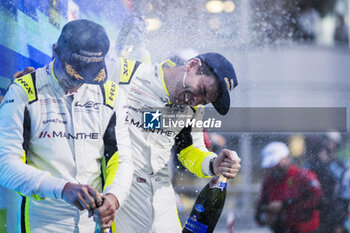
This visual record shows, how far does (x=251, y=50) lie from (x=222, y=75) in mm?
265

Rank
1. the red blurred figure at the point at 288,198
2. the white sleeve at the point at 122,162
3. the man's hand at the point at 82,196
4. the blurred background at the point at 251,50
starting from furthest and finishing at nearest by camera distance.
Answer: the red blurred figure at the point at 288,198 → the blurred background at the point at 251,50 → the white sleeve at the point at 122,162 → the man's hand at the point at 82,196

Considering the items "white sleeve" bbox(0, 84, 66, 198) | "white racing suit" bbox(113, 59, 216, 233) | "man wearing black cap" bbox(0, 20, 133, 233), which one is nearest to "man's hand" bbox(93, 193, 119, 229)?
"man wearing black cap" bbox(0, 20, 133, 233)

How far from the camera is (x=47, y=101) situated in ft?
3.80

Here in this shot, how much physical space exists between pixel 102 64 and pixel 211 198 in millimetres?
711

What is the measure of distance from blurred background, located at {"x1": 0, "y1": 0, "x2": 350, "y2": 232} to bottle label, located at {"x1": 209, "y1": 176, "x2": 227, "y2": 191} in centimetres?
5

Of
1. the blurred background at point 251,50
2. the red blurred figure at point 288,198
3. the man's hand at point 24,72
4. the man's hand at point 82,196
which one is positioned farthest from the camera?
the red blurred figure at point 288,198

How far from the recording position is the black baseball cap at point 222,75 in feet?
4.55

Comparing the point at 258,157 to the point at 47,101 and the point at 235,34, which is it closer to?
the point at 235,34

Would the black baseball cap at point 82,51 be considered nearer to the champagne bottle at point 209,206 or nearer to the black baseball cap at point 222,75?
the black baseball cap at point 222,75

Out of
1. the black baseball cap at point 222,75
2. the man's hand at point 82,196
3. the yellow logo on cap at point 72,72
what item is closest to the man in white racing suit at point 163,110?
the black baseball cap at point 222,75

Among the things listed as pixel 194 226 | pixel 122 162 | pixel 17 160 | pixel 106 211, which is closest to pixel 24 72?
pixel 17 160

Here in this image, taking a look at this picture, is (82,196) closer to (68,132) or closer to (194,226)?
(68,132)

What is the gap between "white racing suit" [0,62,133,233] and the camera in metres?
1.11

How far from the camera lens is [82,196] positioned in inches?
40.6
